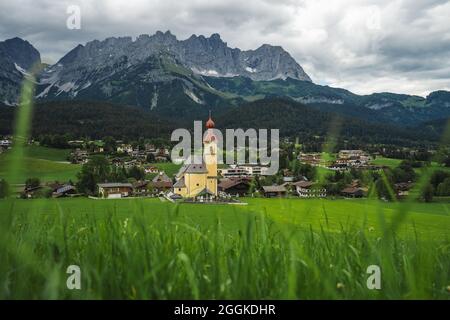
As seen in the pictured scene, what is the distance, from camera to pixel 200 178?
102 metres

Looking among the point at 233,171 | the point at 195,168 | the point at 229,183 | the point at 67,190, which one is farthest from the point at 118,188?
the point at 233,171

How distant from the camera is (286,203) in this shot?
123 inches

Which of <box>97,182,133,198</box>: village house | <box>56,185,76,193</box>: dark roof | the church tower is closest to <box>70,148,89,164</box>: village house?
<box>97,182,133,198</box>: village house

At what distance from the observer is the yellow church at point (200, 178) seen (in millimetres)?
100062

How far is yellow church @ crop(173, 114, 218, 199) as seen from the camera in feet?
328

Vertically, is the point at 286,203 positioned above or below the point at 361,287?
above

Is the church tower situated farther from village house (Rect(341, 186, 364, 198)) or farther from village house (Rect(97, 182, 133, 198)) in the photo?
village house (Rect(341, 186, 364, 198))

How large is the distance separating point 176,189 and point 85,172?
21704 mm

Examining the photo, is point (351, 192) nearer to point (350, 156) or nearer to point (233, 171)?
point (233, 171)

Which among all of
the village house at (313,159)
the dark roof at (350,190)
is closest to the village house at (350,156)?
the village house at (313,159)

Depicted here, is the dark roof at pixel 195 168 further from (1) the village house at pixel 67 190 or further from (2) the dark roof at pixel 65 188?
(2) the dark roof at pixel 65 188

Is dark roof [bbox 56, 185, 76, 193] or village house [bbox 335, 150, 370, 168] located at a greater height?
village house [bbox 335, 150, 370, 168]
